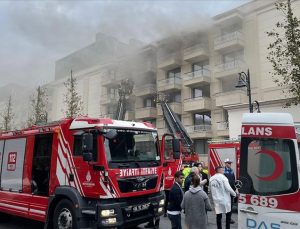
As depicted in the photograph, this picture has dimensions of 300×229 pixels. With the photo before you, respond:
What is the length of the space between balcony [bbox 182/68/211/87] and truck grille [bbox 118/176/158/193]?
20.4m

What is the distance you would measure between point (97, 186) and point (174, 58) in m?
22.8

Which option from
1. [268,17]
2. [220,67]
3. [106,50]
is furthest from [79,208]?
[220,67]

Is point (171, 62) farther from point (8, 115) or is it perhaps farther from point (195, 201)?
point (195, 201)

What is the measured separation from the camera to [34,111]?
92.2 feet

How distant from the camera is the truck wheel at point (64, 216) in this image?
21.1ft

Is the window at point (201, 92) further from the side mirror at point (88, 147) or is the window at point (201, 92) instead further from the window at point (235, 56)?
the side mirror at point (88, 147)

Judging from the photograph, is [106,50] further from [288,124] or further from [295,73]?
[288,124]

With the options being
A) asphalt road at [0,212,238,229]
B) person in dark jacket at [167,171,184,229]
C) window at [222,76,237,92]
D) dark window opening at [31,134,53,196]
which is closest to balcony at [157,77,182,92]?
window at [222,76,237,92]

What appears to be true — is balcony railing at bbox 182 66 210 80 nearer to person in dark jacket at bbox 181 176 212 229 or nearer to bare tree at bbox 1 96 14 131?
bare tree at bbox 1 96 14 131

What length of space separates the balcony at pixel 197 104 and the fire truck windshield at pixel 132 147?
1923cm

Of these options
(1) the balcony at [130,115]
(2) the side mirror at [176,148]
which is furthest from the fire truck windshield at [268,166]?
(1) the balcony at [130,115]

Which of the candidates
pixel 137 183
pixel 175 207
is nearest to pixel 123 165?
pixel 137 183

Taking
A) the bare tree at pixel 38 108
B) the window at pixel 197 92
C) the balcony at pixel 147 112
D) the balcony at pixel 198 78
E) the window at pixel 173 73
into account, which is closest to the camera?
the bare tree at pixel 38 108

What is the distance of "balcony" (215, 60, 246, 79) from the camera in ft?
78.5
